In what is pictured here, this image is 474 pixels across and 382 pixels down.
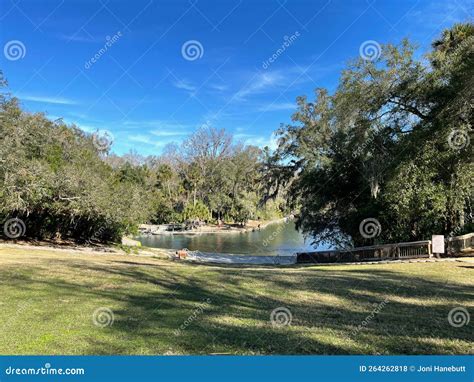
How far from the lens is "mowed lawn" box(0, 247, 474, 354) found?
4.75 meters

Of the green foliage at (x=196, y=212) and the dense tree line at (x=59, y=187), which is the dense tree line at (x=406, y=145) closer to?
the dense tree line at (x=59, y=187)

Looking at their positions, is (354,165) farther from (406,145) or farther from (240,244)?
(240,244)

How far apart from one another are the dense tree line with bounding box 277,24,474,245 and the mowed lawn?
655cm

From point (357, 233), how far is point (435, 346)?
17.9 meters

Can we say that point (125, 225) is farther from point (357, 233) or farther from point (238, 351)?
point (238, 351)

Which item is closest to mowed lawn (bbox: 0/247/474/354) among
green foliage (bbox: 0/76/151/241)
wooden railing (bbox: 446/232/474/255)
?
wooden railing (bbox: 446/232/474/255)

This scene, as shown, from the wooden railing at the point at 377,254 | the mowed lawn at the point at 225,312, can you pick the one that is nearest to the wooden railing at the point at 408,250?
the wooden railing at the point at 377,254

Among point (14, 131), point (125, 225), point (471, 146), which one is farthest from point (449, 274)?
point (125, 225)

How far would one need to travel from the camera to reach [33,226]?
26297 millimetres

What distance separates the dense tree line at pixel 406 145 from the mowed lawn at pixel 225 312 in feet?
21.5

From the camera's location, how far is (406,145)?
55.3 feet

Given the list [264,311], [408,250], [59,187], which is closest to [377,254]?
[408,250]

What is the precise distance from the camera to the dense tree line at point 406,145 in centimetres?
1520

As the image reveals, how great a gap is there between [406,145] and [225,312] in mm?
13507
